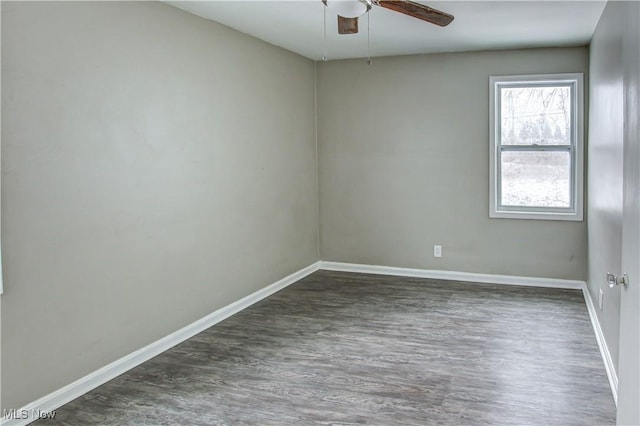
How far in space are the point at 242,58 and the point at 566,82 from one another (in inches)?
120

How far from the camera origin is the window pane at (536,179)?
17.5ft

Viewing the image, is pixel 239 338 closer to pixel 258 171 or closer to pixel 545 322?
pixel 258 171

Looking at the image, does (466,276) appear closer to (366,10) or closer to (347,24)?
(347,24)

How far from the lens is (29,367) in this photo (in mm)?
2713

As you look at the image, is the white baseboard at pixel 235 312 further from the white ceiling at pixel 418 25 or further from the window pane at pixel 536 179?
the white ceiling at pixel 418 25

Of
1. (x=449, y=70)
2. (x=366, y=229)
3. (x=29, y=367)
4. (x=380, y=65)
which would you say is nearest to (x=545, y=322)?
(x=366, y=229)

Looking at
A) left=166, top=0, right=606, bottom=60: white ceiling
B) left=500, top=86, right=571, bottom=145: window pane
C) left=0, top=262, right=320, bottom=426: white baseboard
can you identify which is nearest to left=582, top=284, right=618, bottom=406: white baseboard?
left=500, top=86, right=571, bottom=145: window pane

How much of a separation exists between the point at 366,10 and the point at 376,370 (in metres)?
2.09

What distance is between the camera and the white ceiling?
148 inches

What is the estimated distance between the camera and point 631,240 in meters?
1.90

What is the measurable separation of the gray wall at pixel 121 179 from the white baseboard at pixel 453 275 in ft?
4.23

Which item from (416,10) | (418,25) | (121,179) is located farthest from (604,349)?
(121,179)

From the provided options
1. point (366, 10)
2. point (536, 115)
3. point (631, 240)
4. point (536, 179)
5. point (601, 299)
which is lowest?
point (601, 299)

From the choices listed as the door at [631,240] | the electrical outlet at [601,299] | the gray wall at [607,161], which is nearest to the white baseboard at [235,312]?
the electrical outlet at [601,299]
